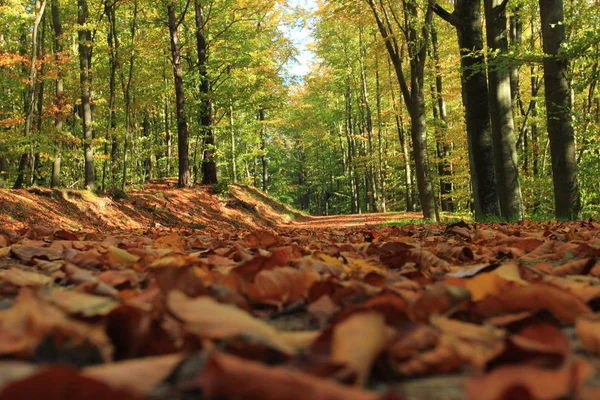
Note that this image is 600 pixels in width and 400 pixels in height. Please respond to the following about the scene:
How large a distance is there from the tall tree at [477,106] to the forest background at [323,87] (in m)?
0.02

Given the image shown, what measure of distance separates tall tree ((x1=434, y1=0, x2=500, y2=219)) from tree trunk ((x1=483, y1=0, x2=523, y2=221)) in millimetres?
234

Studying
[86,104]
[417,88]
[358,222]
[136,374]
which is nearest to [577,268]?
[136,374]

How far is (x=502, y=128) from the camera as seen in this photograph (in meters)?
8.70

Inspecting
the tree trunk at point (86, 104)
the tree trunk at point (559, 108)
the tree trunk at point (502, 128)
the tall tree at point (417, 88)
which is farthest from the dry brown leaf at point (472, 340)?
the tree trunk at point (86, 104)

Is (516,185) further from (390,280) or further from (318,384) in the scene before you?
(318,384)

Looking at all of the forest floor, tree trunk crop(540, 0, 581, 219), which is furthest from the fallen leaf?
tree trunk crop(540, 0, 581, 219)

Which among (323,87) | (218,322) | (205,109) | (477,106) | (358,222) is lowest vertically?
(358,222)

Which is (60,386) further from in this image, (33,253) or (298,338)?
(33,253)

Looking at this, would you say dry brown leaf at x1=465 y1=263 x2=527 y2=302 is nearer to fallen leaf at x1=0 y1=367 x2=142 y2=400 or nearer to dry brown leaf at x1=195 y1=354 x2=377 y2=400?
dry brown leaf at x1=195 y1=354 x2=377 y2=400

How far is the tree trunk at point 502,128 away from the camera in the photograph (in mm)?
8417

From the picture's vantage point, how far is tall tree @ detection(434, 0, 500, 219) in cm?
817

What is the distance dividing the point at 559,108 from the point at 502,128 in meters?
1.75

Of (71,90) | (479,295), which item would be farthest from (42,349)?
(71,90)

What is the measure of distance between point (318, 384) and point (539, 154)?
71.6 feet
